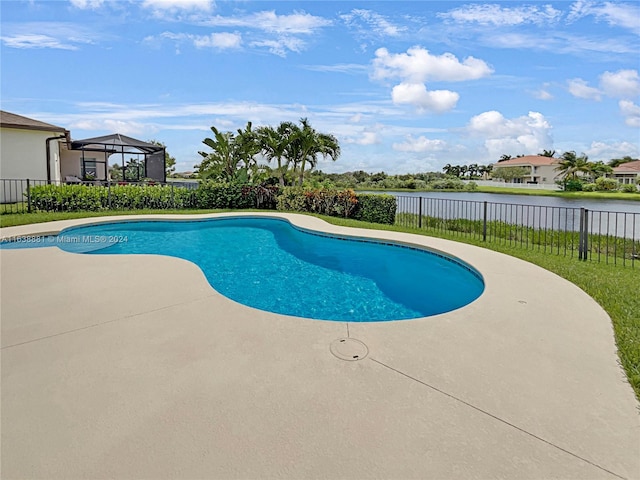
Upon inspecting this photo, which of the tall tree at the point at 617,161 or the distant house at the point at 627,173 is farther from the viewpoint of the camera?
the tall tree at the point at 617,161

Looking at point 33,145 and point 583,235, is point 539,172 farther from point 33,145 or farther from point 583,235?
point 33,145

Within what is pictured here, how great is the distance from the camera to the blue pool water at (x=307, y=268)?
472 centimetres

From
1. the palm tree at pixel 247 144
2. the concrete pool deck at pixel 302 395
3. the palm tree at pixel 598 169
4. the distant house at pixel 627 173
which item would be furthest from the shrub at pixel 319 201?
the distant house at pixel 627 173

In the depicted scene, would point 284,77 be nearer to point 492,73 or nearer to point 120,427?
point 492,73

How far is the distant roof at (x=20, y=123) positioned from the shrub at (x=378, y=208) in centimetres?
1198

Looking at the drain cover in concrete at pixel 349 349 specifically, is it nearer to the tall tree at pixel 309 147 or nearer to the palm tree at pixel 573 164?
the tall tree at pixel 309 147

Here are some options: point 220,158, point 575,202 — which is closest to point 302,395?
point 220,158

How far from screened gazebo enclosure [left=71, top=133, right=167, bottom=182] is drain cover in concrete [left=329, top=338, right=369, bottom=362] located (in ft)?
48.5

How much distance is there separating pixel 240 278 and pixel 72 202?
944 centimetres

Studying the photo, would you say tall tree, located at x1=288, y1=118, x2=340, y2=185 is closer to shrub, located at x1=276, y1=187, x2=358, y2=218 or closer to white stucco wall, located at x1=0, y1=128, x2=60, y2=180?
shrub, located at x1=276, y1=187, x2=358, y2=218

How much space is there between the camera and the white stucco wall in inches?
512

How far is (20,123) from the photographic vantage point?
13.2 metres

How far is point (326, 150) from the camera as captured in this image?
16.6 metres

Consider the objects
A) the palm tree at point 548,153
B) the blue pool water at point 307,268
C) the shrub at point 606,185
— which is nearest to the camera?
the blue pool water at point 307,268
